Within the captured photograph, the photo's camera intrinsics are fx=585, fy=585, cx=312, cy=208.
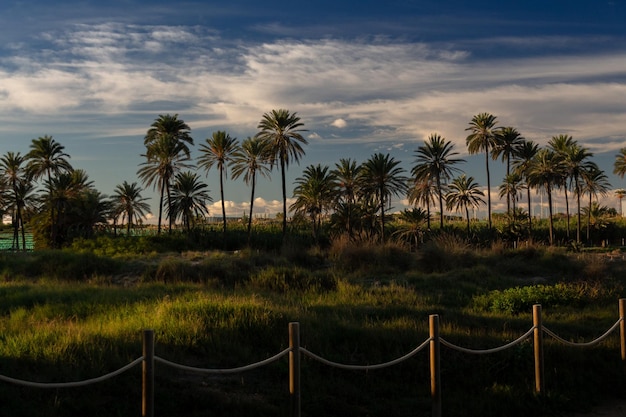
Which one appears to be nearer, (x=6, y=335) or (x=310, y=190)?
(x=6, y=335)

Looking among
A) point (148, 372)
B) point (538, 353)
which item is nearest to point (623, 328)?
point (538, 353)

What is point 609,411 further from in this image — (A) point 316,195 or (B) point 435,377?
(A) point 316,195

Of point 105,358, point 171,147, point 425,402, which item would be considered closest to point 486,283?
point 425,402

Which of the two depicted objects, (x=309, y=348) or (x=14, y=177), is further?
(x=14, y=177)

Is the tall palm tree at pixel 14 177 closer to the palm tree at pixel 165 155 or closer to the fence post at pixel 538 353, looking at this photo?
the palm tree at pixel 165 155

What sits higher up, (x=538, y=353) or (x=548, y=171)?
(x=548, y=171)

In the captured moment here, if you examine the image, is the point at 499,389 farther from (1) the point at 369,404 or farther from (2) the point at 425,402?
(1) the point at 369,404

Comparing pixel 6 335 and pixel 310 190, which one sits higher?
pixel 310 190

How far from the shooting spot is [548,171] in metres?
63.5

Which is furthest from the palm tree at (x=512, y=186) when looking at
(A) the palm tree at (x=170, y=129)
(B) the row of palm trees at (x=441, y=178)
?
(A) the palm tree at (x=170, y=129)

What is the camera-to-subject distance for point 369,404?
8227 millimetres

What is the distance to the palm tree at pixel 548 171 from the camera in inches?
2501

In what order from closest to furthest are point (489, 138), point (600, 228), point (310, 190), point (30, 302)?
point (30, 302)
point (310, 190)
point (489, 138)
point (600, 228)

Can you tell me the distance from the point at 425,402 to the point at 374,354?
1.65 meters
